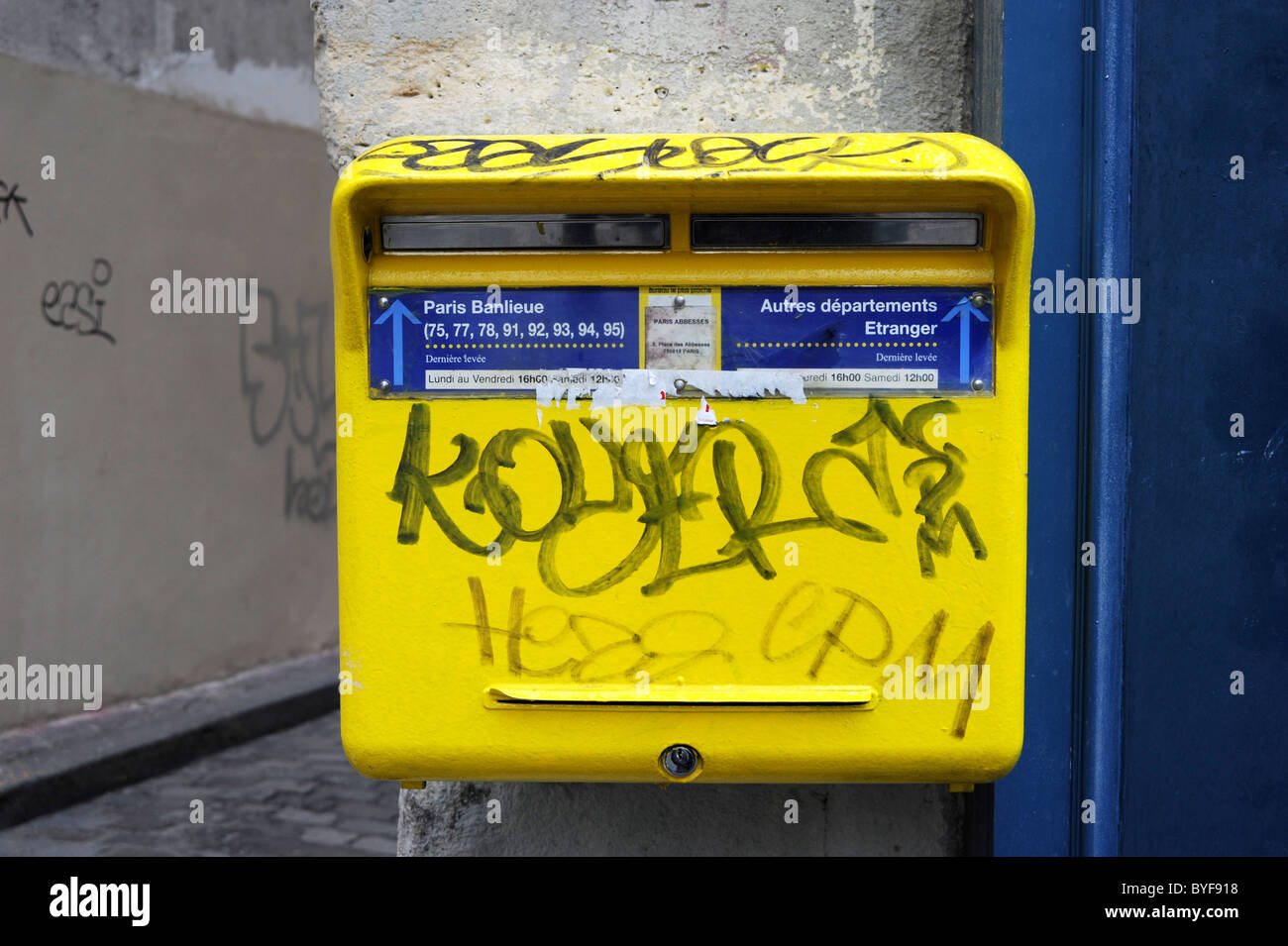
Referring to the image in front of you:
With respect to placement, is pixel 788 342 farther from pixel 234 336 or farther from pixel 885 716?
pixel 234 336

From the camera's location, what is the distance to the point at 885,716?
5.55 ft

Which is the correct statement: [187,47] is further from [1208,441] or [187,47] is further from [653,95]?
[1208,441]

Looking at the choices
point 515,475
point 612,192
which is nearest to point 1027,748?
point 515,475

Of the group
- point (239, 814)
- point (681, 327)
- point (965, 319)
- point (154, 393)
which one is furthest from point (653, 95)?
point (154, 393)

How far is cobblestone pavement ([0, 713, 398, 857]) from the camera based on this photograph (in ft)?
14.1

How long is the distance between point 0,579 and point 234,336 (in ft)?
5.94

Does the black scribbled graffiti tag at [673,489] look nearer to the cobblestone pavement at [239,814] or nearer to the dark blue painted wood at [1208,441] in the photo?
the dark blue painted wood at [1208,441]

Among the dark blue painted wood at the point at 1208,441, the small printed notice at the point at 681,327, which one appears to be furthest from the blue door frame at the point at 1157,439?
the small printed notice at the point at 681,327

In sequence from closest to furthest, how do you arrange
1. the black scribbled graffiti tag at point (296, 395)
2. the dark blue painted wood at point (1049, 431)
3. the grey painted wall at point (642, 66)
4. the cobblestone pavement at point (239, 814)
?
the dark blue painted wood at point (1049, 431) < the grey painted wall at point (642, 66) < the cobblestone pavement at point (239, 814) < the black scribbled graffiti tag at point (296, 395)

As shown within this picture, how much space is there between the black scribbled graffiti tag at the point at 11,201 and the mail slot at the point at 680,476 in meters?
4.02

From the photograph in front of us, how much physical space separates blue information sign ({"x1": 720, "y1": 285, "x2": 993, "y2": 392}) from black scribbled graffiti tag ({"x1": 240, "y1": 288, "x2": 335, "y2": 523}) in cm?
510

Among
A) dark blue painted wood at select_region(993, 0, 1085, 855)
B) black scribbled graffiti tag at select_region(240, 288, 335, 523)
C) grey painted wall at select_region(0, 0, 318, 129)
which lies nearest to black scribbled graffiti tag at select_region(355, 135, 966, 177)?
dark blue painted wood at select_region(993, 0, 1085, 855)

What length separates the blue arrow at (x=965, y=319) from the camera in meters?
1.67

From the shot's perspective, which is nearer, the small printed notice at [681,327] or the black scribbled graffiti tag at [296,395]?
the small printed notice at [681,327]
